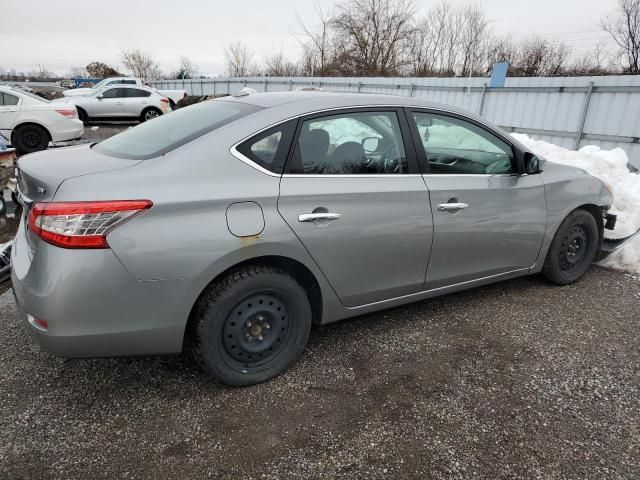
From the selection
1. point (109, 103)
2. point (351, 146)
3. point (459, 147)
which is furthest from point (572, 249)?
point (109, 103)

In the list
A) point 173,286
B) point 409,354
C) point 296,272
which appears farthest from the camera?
point 409,354

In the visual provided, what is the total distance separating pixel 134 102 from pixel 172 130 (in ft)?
55.1

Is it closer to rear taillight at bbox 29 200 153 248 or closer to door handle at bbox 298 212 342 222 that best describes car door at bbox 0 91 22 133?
rear taillight at bbox 29 200 153 248

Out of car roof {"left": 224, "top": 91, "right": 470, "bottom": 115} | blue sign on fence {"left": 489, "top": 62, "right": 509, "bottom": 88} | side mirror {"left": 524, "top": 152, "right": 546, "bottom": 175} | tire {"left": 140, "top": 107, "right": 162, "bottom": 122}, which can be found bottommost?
tire {"left": 140, "top": 107, "right": 162, "bottom": 122}

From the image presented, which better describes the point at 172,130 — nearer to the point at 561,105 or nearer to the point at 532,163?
the point at 532,163

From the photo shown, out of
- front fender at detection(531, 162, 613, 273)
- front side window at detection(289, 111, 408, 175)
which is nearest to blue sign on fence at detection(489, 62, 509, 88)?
front fender at detection(531, 162, 613, 273)

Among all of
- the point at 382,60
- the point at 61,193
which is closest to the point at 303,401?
the point at 61,193

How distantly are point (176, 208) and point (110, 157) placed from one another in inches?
26.0

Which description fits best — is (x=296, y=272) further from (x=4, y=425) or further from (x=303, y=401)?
(x=4, y=425)

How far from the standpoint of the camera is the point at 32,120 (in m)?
10.8

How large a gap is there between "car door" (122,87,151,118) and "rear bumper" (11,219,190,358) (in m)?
17.1

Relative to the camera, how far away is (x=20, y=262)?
2432 mm

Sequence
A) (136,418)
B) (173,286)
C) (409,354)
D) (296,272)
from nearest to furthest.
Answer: (173,286) → (136,418) → (296,272) → (409,354)

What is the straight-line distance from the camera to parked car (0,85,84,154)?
10617mm
